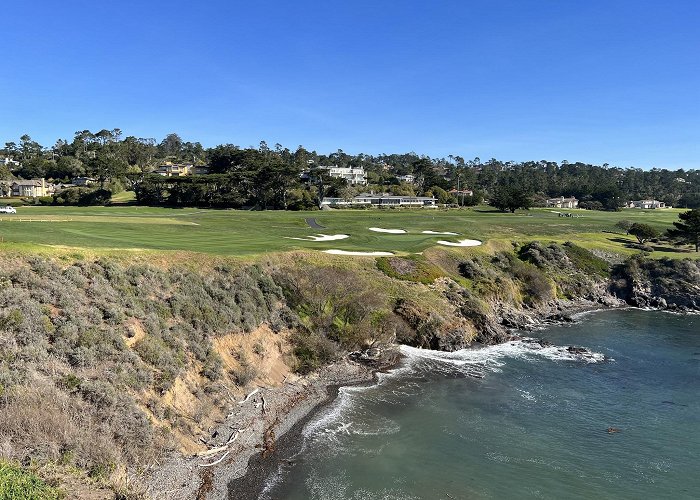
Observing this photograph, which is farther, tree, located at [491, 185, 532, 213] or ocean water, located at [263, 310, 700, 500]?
tree, located at [491, 185, 532, 213]

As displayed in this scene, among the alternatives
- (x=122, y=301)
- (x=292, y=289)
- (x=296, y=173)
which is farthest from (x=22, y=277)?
(x=296, y=173)

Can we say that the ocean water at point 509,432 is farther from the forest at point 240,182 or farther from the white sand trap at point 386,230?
the forest at point 240,182

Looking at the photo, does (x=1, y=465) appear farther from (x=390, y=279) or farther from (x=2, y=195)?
(x=2, y=195)

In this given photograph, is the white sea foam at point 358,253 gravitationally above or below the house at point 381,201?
below

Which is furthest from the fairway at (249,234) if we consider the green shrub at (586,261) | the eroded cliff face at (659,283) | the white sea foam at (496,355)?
the white sea foam at (496,355)

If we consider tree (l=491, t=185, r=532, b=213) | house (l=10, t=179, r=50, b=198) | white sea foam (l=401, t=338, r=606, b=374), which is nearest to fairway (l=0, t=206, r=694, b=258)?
white sea foam (l=401, t=338, r=606, b=374)

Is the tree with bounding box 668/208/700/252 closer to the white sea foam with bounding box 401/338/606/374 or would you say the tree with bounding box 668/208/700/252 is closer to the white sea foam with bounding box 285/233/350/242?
the white sea foam with bounding box 401/338/606/374
